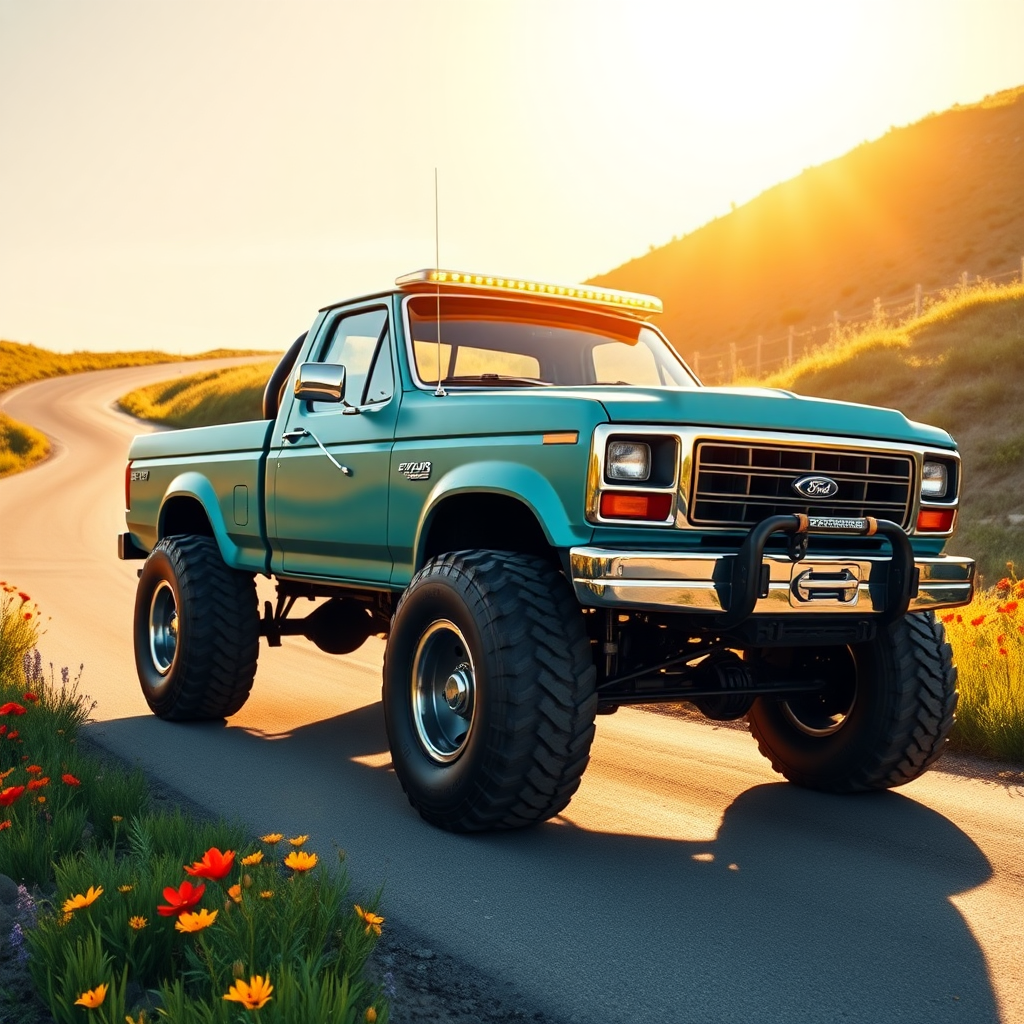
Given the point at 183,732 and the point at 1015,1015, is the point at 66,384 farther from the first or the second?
the point at 1015,1015

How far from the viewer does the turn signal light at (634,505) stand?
→ 4.29m

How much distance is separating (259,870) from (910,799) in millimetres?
3292

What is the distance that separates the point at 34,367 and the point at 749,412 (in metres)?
71.5

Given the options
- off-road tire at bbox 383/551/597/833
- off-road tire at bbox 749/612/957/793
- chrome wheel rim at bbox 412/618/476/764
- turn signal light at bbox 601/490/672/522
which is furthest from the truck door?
off-road tire at bbox 749/612/957/793

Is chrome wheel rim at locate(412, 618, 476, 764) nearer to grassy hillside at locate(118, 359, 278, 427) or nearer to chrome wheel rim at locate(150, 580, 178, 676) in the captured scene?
chrome wheel rim at locate(150, 580, 178, 676)

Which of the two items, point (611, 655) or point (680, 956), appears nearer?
point (680, 956)

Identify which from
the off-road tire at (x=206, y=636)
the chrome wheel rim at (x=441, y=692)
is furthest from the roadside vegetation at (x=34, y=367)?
the chrome wheel rim at (x=441, y=692)

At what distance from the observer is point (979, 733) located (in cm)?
629

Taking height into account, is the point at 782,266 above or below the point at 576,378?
above

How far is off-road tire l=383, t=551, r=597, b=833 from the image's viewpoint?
170 inches

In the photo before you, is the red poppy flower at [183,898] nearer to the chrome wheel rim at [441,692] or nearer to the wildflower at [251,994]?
the wildflower at [251,994]

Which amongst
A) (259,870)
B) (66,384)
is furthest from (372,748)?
(66,384)

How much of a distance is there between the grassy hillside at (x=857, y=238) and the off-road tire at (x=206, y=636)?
39235 mm

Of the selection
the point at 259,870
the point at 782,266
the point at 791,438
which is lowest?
the point at 259,870
